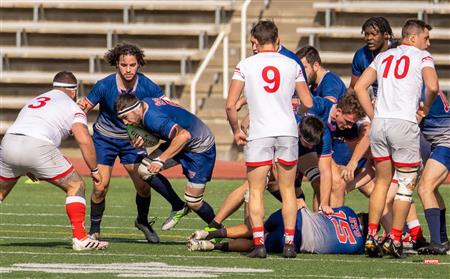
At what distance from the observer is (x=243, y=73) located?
991cm

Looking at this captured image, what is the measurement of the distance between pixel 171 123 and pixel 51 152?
3.50 ft

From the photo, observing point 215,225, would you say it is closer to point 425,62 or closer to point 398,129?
point 398,129

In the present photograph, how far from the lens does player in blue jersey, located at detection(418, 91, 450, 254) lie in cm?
1048

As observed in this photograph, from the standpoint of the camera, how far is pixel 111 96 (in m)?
11.4

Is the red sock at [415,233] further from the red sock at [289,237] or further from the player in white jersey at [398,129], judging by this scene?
the red sock at [289,237]

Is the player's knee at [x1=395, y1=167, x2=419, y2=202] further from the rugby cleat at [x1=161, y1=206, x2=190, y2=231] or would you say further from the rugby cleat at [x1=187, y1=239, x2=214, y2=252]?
Answer: the rugby cleat at [x1=161, y1=206, x2=190, y2=231]

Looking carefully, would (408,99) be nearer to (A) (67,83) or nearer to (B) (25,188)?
(A) (67,83)

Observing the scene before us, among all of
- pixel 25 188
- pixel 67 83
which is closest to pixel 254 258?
pixel 67 83

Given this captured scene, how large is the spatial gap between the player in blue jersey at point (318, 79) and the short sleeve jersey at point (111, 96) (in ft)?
4.67

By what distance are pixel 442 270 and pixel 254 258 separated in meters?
1.45

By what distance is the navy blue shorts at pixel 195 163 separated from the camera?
11.1 metres

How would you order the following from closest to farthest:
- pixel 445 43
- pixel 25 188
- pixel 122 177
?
pixel 25 188, pixel 122 177, pixel 445 43

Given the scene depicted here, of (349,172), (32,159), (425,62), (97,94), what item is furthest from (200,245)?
(425,62)

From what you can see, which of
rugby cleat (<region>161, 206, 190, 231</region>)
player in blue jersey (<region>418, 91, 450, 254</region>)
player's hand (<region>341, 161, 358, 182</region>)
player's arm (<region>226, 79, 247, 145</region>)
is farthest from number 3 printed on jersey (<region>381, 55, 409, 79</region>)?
rugby cleat (<region>161, 206, 190, 231</region>)
